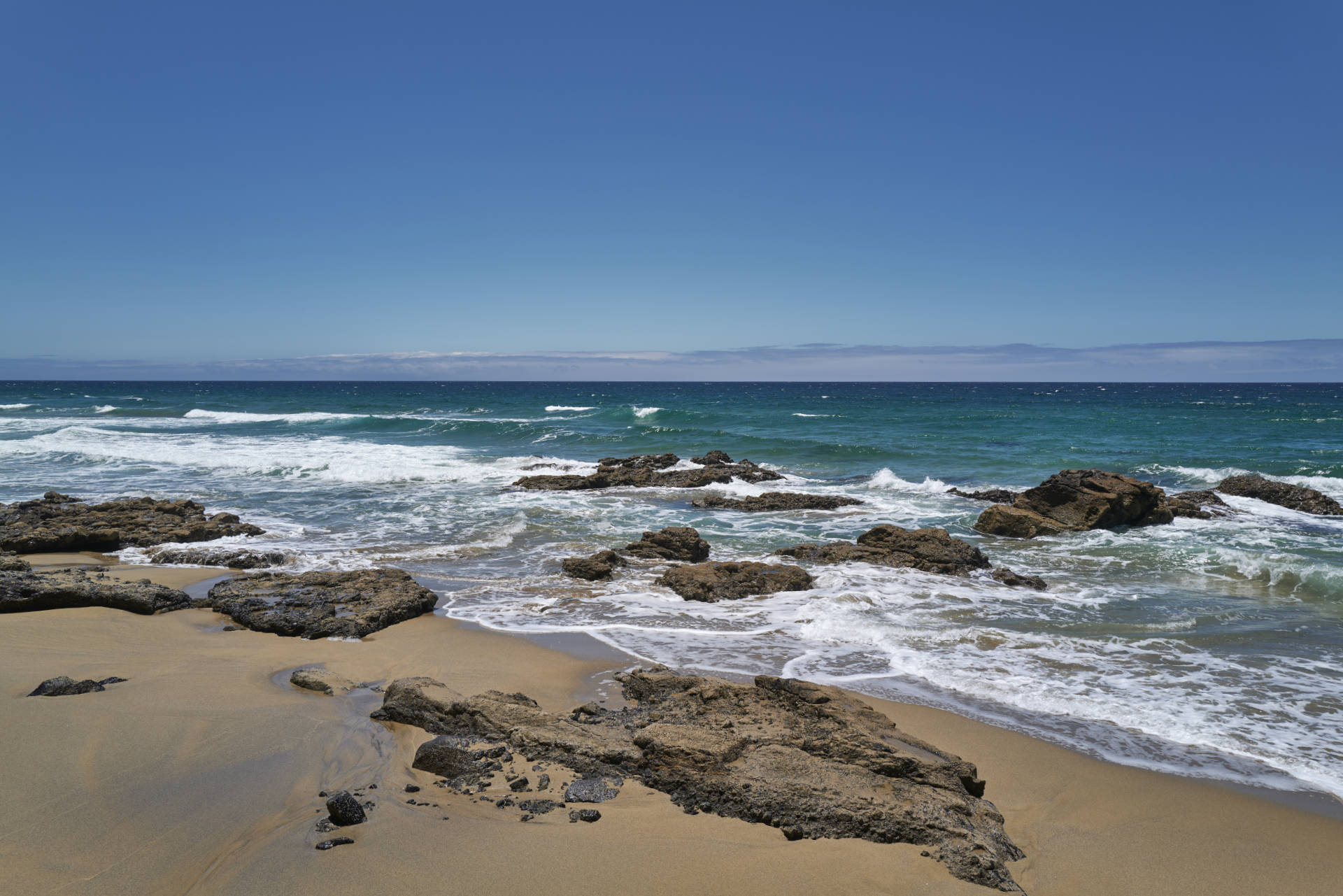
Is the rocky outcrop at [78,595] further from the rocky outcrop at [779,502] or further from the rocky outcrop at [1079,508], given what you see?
the rocky outcrop at [1079,508]

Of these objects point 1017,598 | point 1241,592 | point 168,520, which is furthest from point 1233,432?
point 168,520

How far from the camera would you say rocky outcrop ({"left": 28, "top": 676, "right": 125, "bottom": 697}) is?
16.2ft

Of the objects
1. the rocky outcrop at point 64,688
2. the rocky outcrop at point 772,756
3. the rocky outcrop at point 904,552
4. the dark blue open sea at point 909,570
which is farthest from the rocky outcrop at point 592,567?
the rocky outcrop at point 64,688

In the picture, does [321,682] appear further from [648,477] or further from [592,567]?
[648,477]

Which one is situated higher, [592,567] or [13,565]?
[13,565]

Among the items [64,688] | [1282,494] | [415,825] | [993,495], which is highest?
[64,688]

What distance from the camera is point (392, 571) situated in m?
8.66

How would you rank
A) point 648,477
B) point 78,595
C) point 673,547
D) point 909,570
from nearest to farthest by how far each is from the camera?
point 78,595, point 909,570, point 673,547, point 648,477

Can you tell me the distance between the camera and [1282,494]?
52.9ft

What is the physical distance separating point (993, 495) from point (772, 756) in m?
14.7

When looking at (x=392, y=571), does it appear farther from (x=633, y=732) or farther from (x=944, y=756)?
(x=944, y=756)

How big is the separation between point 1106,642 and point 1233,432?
33769 millimetres

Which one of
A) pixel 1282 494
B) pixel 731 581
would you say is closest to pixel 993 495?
pixel 1282 494

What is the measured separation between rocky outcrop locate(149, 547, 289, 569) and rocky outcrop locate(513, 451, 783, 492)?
320 inches
